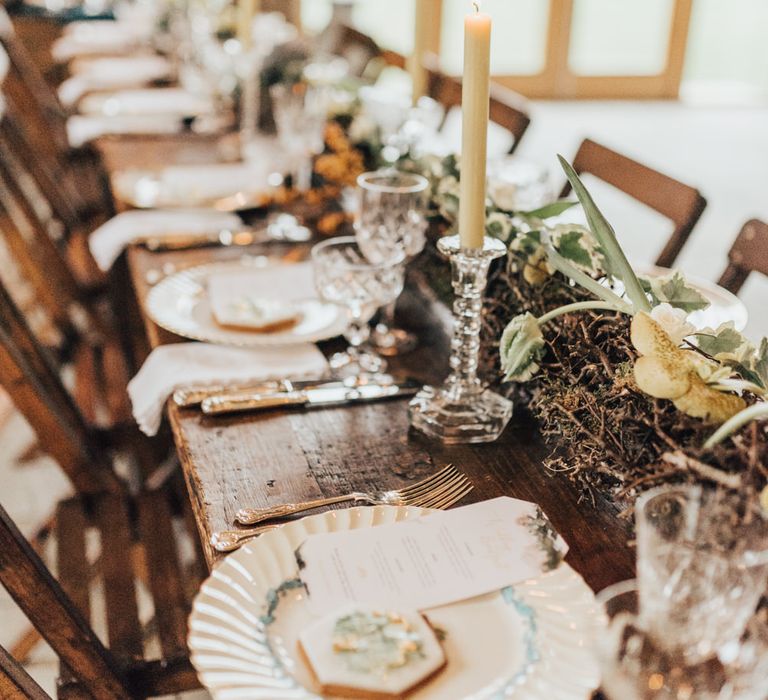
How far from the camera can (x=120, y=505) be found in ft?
4.97

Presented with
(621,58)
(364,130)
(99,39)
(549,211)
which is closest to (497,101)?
(364,130)

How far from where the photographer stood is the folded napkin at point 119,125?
8.43 feet

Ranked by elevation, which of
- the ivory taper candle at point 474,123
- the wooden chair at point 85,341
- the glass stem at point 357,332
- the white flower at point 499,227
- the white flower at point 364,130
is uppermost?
the ivory taper candle at point 474,123

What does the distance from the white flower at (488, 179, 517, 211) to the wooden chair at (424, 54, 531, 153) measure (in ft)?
3.36

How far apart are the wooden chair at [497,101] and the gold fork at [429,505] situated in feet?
5.02

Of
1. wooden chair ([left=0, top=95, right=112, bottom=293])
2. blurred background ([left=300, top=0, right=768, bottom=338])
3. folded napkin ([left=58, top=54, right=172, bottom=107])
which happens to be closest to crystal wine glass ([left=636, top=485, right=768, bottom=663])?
wooden chair ([left=0, top=95, right=112, bottom=293])

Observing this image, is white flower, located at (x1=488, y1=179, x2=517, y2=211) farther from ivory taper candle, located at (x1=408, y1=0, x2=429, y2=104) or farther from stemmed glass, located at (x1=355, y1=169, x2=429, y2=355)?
ivory taper candle, located at (x1=408, y1=0, x2=429, y2=104)

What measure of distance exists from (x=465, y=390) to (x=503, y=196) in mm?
369

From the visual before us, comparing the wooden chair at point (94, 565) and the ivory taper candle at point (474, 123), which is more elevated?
the ivory taper candle at point (474, 123)

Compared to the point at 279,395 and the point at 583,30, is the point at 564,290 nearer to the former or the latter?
the point at 279,395

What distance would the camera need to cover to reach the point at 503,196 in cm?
134

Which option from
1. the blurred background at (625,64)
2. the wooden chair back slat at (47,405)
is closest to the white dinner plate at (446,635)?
the wooden chair back slat at (47,405)

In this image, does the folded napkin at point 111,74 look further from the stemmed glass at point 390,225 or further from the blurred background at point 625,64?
the blurred background at point 625,64

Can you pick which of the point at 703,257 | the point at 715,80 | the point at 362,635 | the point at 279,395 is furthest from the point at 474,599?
the point at 715,80
